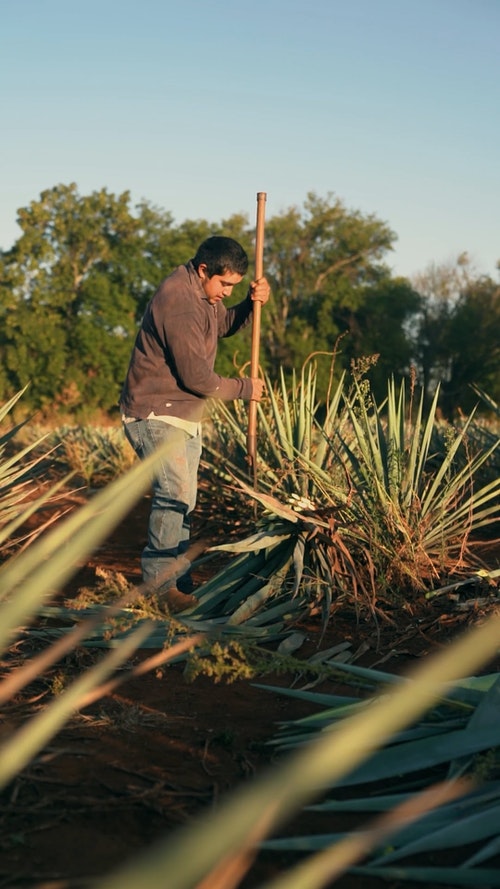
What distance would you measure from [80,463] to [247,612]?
7557 millimetres

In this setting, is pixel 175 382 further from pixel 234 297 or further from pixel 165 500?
pixel 234 297

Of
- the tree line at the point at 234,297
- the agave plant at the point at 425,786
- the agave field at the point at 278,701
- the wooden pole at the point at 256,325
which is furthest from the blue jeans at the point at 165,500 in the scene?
the tree line at the point at 234,297

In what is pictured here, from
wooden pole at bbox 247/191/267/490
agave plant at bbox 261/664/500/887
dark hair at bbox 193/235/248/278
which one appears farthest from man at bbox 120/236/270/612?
agave plant at bbox 261/664/500/887

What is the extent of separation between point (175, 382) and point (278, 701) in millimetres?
2084

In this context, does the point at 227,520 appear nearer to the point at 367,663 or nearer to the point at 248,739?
the point at 367,663

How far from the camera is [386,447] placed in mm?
5109

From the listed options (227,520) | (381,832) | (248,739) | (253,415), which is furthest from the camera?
(227,520)

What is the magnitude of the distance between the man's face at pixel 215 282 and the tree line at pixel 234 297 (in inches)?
1208

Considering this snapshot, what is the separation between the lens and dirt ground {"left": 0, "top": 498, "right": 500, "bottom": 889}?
7.24ft

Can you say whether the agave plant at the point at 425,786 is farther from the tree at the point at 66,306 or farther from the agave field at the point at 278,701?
the tree at the point at 66,306

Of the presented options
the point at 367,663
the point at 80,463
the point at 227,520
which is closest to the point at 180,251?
the point at 80,463

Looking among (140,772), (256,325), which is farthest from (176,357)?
(140,772)

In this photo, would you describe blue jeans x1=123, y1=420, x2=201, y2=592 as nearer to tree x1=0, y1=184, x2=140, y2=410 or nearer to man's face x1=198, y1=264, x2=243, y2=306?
man's face x1=198, y1=264, x2=243, y2=306

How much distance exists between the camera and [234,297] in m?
37.9
